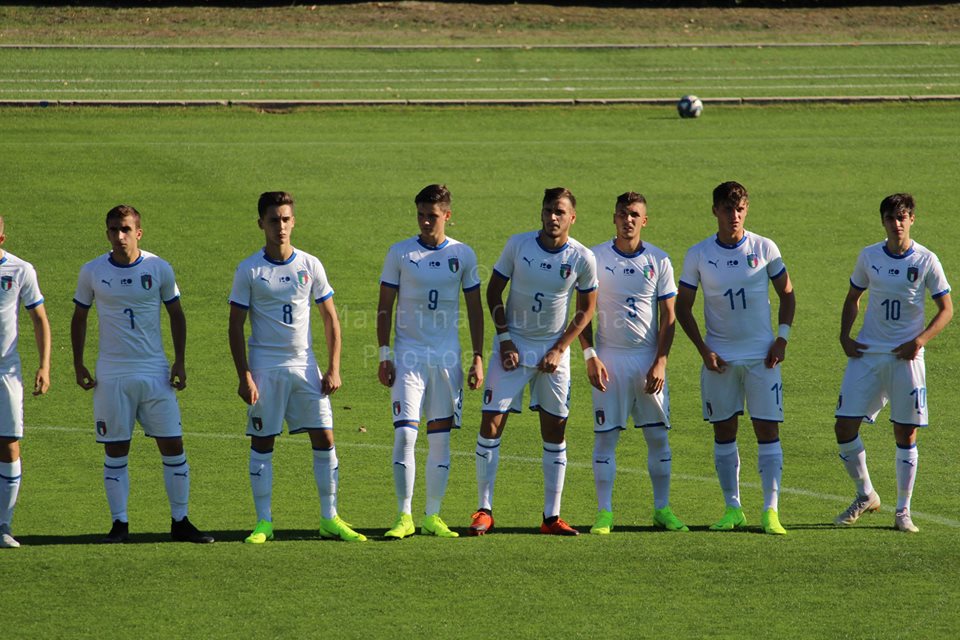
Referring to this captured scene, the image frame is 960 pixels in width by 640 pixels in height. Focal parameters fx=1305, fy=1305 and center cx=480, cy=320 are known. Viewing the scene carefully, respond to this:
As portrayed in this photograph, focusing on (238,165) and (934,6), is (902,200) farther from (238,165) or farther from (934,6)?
(934,6)

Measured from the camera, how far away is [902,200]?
9539 millimetres

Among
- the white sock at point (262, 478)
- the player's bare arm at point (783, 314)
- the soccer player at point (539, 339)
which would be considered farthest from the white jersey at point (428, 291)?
the player's bare arm at point (783, 314)

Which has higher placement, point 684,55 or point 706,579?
point 684,55

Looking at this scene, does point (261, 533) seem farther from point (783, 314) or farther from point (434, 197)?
point (783, 314)

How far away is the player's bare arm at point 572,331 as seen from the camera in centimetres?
935

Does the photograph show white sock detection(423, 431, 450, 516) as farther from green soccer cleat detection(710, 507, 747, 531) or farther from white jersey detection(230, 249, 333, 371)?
green soccer cleat detection(710, 507, 747, 531)

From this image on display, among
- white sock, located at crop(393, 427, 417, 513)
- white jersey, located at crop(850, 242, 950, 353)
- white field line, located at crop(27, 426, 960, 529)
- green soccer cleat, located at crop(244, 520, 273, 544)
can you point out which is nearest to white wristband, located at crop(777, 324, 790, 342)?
white jersey, located at crop(850, 242, 950, 353)

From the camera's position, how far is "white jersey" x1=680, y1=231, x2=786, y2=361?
31.4 feet

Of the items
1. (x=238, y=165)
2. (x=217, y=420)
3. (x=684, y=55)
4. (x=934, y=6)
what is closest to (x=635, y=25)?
(x=684, y=55)

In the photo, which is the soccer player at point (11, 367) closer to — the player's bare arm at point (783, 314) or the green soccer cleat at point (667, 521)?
the green soccer cleat at point (667, 521)

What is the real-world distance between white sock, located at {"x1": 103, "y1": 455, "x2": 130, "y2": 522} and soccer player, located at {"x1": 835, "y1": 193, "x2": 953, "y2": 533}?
5305 millimetres

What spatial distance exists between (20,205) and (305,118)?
7409 mm

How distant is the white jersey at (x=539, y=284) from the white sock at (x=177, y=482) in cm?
253

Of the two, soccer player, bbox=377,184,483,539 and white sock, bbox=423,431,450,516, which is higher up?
soccer player, bbox=377,184,483,539
